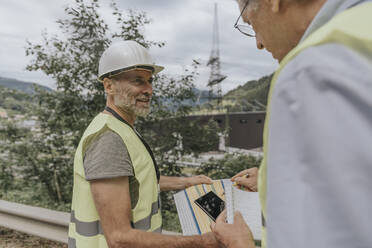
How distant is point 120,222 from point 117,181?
8.5 inches

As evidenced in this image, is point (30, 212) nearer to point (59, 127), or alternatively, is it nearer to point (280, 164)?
point (59, 127)

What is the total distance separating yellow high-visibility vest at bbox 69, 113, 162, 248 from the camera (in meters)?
1.59

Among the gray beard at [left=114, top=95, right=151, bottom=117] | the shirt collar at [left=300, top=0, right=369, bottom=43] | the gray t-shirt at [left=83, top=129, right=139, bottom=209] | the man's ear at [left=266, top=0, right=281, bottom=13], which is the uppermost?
the man's ear at [left=266, top=0, right=281, bottom=13]

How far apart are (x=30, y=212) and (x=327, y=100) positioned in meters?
3.46

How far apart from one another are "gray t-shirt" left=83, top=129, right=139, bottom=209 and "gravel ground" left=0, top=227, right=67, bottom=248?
2386 millimetres

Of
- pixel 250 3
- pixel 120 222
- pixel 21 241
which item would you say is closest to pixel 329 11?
pixel 250 3

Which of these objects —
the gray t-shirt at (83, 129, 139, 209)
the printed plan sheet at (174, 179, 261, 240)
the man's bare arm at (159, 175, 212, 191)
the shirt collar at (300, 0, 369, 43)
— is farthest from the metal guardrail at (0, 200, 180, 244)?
the shirt collar at (300, 0, 369, 43)

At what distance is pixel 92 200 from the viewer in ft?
5.21

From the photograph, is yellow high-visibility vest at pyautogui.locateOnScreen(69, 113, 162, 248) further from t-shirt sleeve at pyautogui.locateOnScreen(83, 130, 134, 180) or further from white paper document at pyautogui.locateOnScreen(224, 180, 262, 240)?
white paper document at pyautogui.locateOnScreen(224, 180, 262, 240)

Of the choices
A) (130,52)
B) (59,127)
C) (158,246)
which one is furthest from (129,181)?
(59,127)

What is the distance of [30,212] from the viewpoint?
3.04 m

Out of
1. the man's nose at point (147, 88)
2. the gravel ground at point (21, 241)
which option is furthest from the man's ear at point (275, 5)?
the gravel ground at point (21, 241)

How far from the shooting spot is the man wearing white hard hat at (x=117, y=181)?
1430 millimetres

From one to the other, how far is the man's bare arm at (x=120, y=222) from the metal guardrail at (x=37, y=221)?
133 centimetres
